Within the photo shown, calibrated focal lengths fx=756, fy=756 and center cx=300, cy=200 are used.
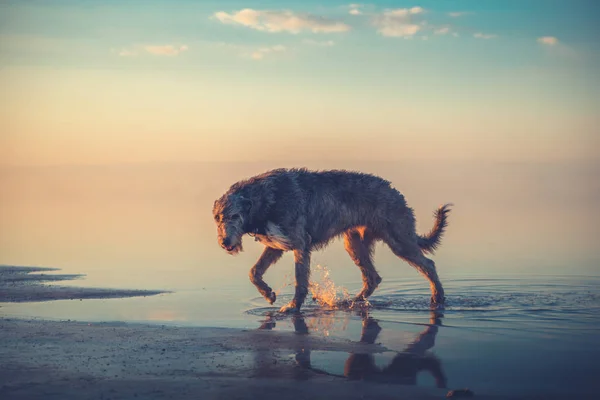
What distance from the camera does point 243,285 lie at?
13.4 meters

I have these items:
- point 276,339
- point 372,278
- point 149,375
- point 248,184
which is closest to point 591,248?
point 372,278

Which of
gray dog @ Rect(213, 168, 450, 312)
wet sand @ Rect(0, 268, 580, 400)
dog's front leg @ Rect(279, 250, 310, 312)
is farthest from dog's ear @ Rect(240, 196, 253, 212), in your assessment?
wet sand @ Rect(0, 268, 580, 400)

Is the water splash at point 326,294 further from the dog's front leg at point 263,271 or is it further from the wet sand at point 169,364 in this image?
the wet sand at point 169,364

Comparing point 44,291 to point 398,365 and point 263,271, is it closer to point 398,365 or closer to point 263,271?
point 263,271

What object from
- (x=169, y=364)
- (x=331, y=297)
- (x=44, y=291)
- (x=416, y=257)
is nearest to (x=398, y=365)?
(x=169, y=364)

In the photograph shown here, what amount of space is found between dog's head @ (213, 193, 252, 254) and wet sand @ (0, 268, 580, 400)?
227cm

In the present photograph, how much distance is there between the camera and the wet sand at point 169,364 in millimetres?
6062

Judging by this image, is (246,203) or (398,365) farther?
(246,203)

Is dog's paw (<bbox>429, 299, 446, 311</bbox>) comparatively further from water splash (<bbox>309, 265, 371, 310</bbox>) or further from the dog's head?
the dog's head

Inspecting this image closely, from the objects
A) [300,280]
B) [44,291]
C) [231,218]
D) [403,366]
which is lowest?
[403,366]

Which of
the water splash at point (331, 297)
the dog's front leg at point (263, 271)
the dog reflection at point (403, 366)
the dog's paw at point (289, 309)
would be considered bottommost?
the dog reflection at point (403, 366)

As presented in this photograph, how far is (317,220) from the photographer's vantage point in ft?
Answer: 38.8

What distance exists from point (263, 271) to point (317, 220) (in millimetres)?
1162

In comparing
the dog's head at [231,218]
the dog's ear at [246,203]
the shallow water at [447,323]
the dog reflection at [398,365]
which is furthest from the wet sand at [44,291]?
the dog reflection at [398,365]
